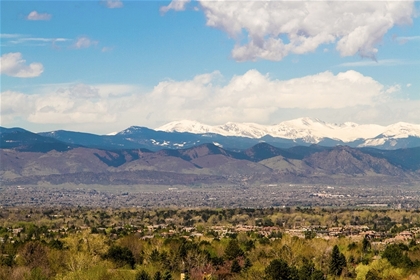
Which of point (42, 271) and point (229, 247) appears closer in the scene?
point (42, 271)

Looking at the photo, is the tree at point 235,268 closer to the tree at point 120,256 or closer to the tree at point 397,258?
the tree at point 120,256

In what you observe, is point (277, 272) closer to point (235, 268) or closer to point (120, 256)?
point (235, 268)

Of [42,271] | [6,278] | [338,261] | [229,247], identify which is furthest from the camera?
[229,247]

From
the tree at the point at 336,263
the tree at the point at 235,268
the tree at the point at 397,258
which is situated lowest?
the tree at the point at 235,268

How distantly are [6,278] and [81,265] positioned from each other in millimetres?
12281

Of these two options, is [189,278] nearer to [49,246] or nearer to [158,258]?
[158,258]

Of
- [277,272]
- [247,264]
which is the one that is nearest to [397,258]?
[247,264]

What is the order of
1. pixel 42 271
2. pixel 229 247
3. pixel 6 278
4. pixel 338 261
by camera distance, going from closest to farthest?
pixel 6 278, pixel 42 271, pixel 338 261, pixel 229 247

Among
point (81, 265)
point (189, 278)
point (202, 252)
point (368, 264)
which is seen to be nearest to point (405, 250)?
point (368, 264)

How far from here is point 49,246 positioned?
131 m

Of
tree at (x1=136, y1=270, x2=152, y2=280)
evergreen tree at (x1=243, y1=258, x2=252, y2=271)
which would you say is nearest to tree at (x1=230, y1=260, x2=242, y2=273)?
evergreen tree at (x1=243, y1=258, x2=252, y2=271)

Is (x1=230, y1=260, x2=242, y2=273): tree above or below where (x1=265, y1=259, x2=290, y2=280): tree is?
below

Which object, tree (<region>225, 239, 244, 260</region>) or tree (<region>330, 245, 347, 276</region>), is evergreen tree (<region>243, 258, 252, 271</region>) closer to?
tree (<region>225, 239, 244, 260</region>)

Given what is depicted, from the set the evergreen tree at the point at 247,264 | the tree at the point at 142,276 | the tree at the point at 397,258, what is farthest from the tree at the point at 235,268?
the tree at the point at 142,276
